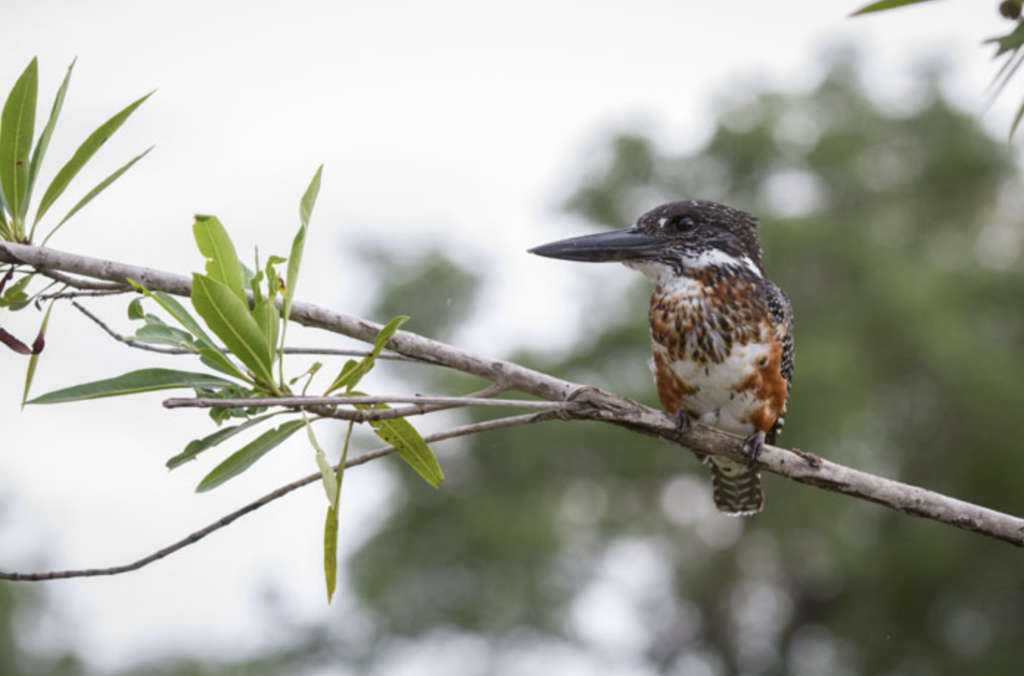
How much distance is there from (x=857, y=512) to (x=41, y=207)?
2671 centimetres

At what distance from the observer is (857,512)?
1089 inches

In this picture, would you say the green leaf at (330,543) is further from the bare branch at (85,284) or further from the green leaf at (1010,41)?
the green leaf at (1010,41)

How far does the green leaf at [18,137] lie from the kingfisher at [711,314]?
173cm

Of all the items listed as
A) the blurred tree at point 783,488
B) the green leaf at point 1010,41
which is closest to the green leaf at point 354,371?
the green leaf at point 1010,41

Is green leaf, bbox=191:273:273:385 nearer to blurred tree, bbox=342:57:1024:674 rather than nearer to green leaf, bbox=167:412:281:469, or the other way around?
green leaf, bbox=167:412:281:469

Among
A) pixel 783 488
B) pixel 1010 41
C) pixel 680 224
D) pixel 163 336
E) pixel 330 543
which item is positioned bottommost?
pixel 783 488

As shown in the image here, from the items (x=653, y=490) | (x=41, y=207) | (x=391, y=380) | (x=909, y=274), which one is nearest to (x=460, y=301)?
(x=391, y=380)

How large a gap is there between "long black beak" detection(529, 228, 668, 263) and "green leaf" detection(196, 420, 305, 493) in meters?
0.92

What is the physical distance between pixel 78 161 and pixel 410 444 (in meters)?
0.91

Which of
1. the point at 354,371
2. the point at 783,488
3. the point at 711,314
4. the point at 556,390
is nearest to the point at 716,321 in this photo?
the point at 711,314

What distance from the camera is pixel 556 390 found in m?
2.58

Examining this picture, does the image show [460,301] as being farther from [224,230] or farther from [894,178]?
[224,230]

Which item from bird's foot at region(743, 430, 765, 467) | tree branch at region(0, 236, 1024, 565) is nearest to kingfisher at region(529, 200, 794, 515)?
bird's foot at region(743, 430, 765, 467)

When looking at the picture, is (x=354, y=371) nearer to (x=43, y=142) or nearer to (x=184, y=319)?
(x=184, y=319)
